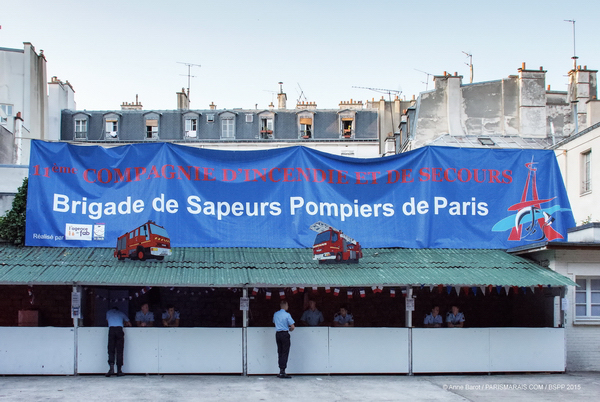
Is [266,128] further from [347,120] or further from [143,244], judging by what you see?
[143,244]

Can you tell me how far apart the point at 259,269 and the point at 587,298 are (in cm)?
794

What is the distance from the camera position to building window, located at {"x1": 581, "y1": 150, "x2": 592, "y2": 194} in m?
20.6

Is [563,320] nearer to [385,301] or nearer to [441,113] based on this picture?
[385,301]

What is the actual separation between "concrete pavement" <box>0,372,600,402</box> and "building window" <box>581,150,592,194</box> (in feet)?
27.7

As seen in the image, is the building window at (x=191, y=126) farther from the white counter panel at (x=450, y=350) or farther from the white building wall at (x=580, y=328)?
the white counter panel at (x=450, y=350)

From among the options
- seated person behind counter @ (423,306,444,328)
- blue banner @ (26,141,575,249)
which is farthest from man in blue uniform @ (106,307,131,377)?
seated person behind counter @ (423,306,444,328)

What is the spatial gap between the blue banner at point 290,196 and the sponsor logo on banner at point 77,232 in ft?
0.08

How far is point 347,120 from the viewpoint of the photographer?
4569 cm

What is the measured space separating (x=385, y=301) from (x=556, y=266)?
16.6 ft

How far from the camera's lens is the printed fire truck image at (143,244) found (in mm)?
13867

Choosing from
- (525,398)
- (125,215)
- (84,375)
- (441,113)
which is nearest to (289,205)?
(125,215)

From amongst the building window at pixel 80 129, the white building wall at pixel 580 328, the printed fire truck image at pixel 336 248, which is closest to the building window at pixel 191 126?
the building window at pixel 80 129

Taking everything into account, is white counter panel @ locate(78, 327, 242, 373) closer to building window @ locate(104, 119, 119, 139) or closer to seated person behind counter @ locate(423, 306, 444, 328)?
seated person behind counter @ locate(423, 306, 444, 328)

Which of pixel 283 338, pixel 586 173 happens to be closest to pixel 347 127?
pixel 586 173
